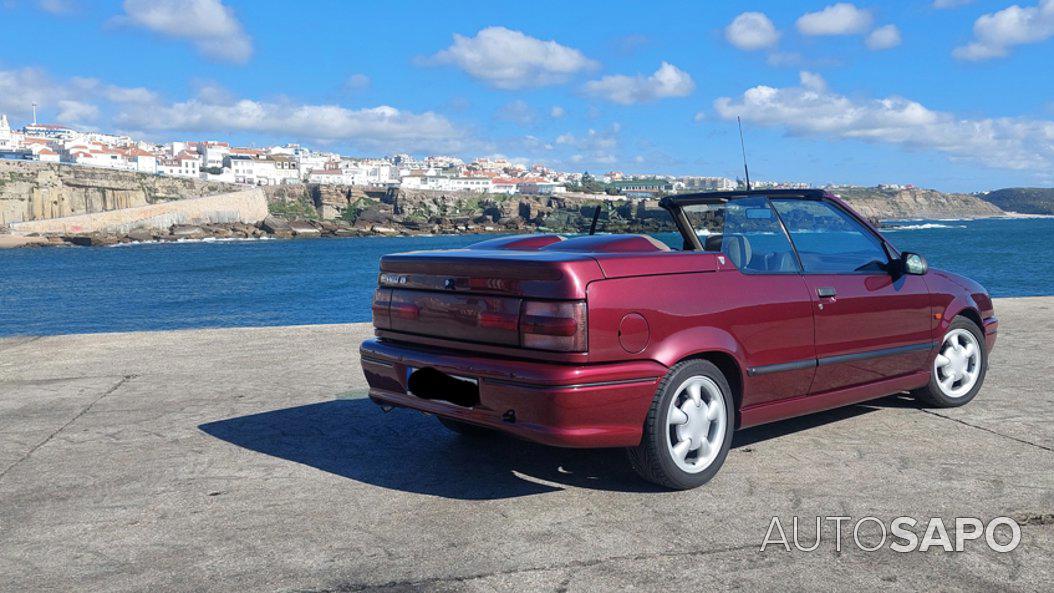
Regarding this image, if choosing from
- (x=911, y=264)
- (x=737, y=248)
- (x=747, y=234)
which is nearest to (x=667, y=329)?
(x=737, y=248)

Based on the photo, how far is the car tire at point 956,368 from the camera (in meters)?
5.58

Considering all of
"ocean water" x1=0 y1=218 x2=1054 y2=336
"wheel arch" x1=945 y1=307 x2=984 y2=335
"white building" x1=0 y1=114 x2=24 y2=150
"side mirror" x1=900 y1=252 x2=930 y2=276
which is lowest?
"ocean water" x1=0 y1=218 x2=1054 y2=336

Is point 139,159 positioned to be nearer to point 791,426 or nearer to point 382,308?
point 382,308

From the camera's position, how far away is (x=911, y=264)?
16.8ft

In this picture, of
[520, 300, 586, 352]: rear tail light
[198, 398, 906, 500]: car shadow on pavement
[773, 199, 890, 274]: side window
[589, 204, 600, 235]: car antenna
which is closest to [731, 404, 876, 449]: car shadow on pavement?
[198, 398, 906, 500]: car shadow on pavement

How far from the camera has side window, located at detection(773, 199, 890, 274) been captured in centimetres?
486

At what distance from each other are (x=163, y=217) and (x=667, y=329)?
389ft

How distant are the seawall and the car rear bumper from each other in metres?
112

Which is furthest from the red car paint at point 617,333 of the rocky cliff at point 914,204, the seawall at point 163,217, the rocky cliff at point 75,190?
the rocky cliff at point 914,204

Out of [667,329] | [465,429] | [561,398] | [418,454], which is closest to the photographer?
[561,398]

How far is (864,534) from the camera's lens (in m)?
3.39

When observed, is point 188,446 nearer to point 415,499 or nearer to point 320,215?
point 415,499

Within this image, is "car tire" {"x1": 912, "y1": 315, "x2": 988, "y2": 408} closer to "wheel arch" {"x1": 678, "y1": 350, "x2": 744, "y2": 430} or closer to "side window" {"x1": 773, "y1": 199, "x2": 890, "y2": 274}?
"side window" {"x1": 773, "y1": 199, "x2": 890, "y2": 274}

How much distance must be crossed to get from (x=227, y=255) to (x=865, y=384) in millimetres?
79176
